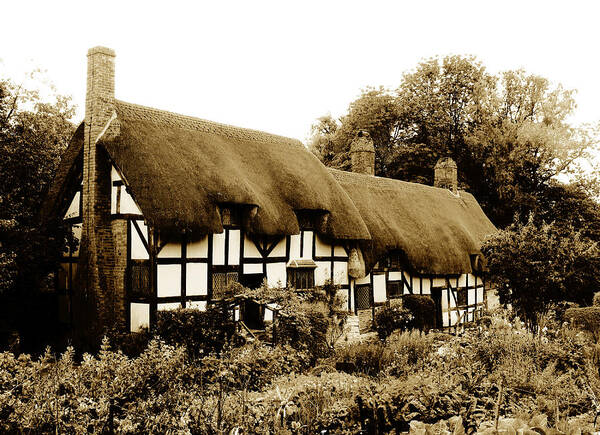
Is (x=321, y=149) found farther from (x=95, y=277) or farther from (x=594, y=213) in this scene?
(x=95, y=277)

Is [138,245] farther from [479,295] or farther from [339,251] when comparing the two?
[479,295]

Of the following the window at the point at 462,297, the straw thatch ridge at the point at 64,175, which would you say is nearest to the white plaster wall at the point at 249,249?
the straw thatch ridge at the point at 64,175

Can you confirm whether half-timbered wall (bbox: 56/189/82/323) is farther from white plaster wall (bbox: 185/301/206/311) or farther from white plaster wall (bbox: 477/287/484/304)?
white plaster wall (bbox: 477/287/484/304)

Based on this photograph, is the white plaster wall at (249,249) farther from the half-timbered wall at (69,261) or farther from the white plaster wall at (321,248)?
the half-timbered wall at (69,261)

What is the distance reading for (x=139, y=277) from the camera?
12.5 meters

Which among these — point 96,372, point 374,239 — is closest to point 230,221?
point 374,239

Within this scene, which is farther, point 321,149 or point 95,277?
point 321,149

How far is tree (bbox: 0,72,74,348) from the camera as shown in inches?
514

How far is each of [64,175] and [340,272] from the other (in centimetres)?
801

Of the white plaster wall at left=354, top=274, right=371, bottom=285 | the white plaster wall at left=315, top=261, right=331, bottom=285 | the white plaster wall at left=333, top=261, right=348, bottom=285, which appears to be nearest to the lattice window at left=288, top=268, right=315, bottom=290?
the white plaster wall at left=315, top=261, right=331, bottom=285

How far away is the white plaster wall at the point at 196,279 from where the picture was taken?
41.6 feet

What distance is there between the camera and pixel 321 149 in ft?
111

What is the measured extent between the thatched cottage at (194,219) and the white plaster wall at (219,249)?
0.03 metres

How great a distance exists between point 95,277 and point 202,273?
8.40ft
